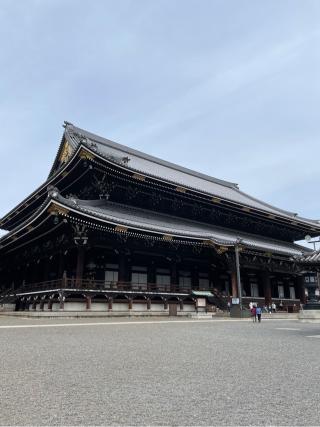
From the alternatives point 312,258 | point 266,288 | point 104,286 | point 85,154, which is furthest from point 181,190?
point 312,258

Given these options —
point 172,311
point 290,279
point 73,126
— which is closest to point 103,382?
point 172,311

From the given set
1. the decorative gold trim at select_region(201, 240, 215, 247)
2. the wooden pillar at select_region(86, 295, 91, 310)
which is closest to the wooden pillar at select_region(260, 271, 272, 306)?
the decorative gold trim at select_region(201, 240, 215, 247)

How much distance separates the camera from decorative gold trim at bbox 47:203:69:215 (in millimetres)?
19502

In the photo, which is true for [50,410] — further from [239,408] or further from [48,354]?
[48,354]

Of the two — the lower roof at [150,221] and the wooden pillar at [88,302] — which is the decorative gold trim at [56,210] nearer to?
the lower roof at [150,221]

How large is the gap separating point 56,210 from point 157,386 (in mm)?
16757

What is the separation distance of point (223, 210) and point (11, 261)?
20668 millimetres

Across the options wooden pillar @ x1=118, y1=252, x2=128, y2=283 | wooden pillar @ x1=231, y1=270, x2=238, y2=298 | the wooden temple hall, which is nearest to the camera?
the wooden temple hall

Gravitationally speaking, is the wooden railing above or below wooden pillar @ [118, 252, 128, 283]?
below

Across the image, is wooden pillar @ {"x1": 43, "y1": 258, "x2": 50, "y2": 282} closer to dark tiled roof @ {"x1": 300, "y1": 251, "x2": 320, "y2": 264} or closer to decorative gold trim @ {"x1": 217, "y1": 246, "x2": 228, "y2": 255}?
decorative gold trim @ {"x1": 217, "y1": 246, "x2": 228, "y2": 255}

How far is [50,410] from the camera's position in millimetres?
3684

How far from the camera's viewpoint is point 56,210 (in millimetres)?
20109

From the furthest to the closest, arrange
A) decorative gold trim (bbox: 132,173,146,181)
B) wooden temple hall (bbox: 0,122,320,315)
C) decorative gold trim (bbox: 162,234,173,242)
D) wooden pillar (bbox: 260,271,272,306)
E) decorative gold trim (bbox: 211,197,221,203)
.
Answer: wooden pillar (bbox: 260,271,272,306) < decorative gold trim (bbox: 211,197,221,203) < decorative gold trim (bbox: 132,173,146,181) < decorative gold trim (bbox: 162,234,173,242) < wooden temple hall (bbox: 0,122,320,315)

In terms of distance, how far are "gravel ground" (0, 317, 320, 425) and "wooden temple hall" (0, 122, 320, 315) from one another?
9516 millimetres
